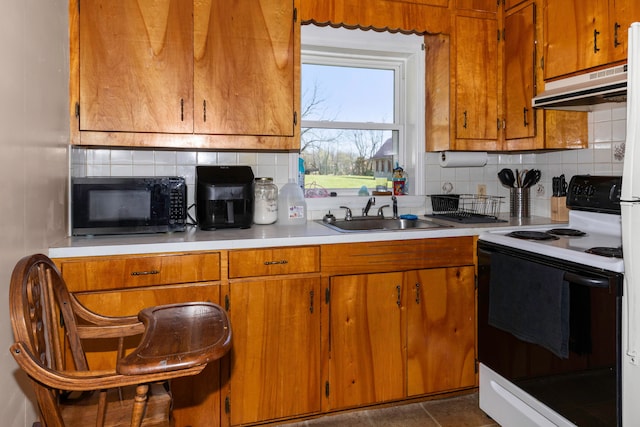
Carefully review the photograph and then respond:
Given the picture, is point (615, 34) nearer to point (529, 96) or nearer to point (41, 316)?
point (529, 96)

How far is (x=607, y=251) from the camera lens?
1.65m

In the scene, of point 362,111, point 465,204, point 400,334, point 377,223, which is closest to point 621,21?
point 465,204

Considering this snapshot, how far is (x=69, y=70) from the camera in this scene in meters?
1.95

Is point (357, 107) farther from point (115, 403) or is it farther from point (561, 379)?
point (115, 403)

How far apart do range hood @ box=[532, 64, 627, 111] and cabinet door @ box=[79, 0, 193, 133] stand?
6.09 ft

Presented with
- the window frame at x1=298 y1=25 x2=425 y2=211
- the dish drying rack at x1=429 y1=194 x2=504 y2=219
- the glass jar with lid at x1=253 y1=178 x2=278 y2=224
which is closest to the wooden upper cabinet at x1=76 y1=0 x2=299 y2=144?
the glass jar with lid at x1=253 y1=178 x2=278 y2=224

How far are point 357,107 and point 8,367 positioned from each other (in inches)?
91.2

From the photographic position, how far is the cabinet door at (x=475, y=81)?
2.56m

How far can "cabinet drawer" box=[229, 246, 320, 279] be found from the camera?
6.30ft

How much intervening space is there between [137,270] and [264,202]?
815 mm

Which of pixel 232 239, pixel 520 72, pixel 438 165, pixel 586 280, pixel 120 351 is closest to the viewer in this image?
pixel 120 351

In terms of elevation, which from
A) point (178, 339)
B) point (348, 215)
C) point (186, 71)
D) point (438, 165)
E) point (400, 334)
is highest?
point (186, 71)

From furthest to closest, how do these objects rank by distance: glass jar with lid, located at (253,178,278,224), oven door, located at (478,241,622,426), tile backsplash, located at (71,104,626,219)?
1. glass jar with lid, located at (253,178,278,224)
2. tile backsplash, located at (71,104,626,219)
3. oven door, located at (478,241,622,426)

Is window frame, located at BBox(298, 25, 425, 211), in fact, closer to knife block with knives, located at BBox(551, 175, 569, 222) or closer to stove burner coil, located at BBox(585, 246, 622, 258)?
knife block with knives, located at BBox(551, 175, 569, 222)
